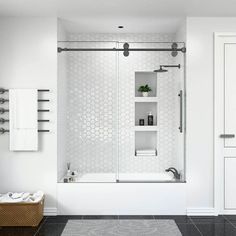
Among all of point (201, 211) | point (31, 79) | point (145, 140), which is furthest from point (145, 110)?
point (31, 79)

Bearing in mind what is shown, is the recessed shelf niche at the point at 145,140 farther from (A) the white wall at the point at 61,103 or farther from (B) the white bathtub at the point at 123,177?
(A) the white wall at the point at 61,103

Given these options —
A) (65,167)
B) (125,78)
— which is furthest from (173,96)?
(65,167)

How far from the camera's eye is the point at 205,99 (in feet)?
14.6

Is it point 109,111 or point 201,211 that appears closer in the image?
point 201,211

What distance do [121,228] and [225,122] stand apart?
1863 mm

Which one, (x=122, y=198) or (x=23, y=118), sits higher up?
(x=23, y=118)

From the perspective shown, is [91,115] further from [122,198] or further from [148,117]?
[122,198]

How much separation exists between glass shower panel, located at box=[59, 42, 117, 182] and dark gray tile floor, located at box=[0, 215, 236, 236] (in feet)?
3.48

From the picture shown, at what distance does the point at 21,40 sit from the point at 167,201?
9.09ft

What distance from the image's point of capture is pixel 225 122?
4.45 metres

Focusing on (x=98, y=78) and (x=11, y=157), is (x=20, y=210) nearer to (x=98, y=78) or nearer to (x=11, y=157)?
(x=11, y=157)

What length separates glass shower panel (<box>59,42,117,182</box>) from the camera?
522cm

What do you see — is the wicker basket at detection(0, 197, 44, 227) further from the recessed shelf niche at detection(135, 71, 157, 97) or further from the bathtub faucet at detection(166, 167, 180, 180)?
the recessed shelf niche at detection(135, 71, 157, 97)

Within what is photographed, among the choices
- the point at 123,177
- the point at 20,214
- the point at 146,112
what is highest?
A: the point at 146,112
